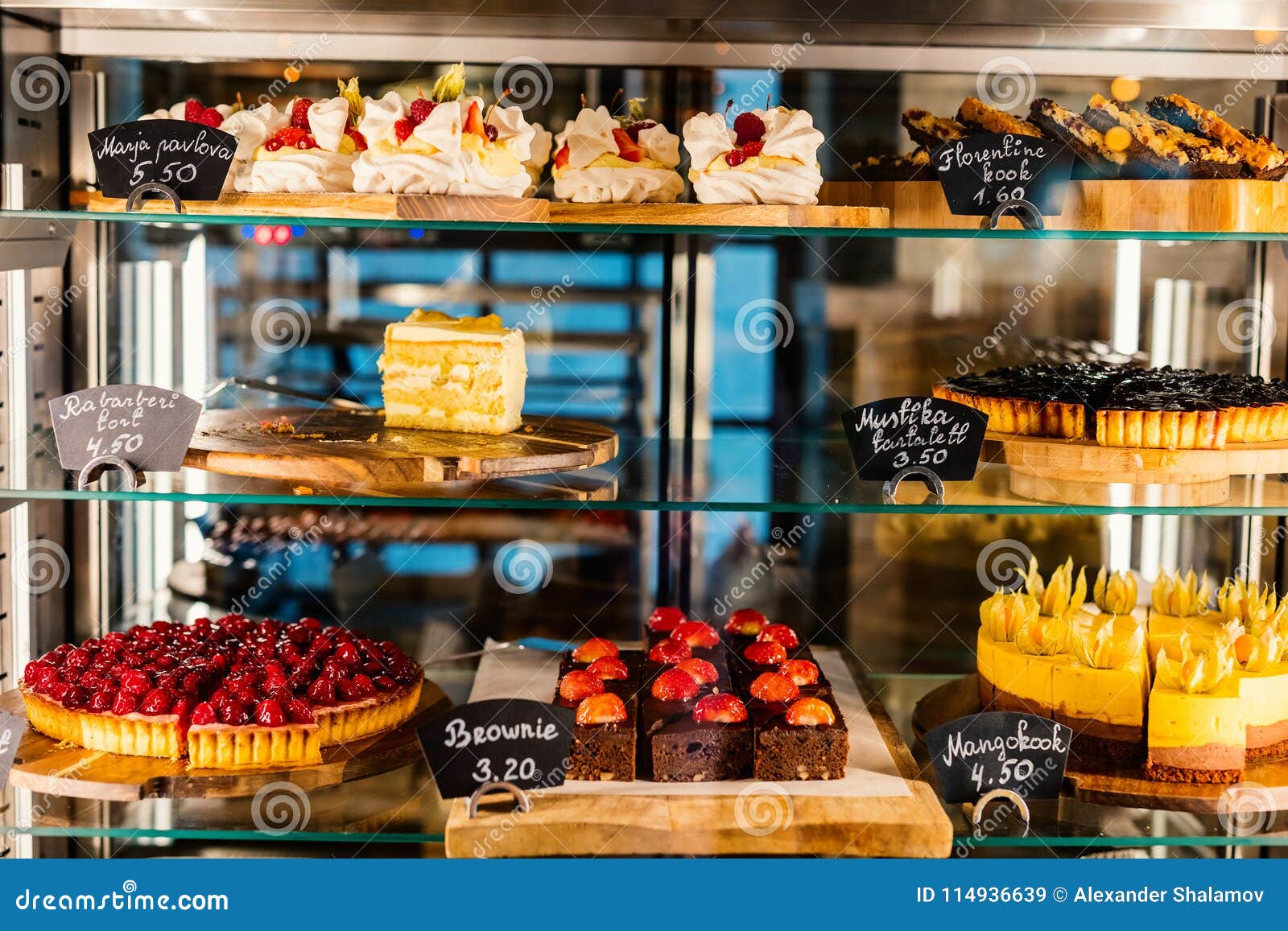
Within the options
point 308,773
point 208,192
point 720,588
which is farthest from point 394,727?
point 208,192

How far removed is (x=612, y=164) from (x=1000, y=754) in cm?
94

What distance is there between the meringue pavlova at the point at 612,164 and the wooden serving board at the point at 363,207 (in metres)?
0.10

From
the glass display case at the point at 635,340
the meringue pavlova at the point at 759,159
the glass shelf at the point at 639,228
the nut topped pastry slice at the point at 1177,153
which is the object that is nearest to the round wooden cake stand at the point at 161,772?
the glass display case at the point at 635,340

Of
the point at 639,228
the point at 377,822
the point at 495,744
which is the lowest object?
the point at 377,822

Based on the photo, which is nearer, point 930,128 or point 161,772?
point 161,772

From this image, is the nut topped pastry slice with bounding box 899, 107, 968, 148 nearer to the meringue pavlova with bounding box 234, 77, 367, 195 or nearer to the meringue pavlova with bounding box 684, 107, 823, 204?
the meringue pavlova with bounding box 684, 107, 823, 204

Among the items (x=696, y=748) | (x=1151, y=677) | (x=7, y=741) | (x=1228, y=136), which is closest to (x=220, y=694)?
(x=7, y=741)

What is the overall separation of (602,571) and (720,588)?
0.68 ft

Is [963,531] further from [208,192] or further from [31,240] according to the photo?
[31,240]

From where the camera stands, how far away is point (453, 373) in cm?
187

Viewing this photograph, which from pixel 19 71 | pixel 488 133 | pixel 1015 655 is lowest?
pixel 1015 655

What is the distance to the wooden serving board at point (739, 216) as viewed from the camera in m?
1.60

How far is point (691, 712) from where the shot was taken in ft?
5.54

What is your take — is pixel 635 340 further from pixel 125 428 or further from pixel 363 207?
pixel 125 428
